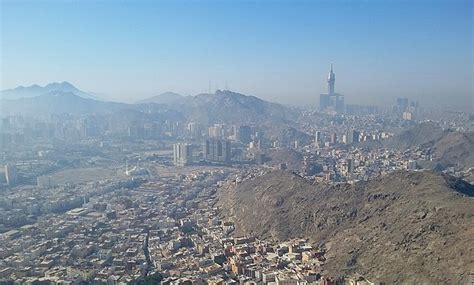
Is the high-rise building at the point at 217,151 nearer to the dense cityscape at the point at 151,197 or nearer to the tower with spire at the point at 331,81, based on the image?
the dense cityscape at the point at 151,197

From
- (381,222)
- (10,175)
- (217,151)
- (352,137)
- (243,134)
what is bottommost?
(10,175)

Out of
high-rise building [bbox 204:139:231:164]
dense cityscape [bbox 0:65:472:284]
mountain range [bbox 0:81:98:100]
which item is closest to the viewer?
dense cityscape [bbox 0:65:472:284]

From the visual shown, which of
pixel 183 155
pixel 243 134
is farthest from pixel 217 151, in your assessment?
pixel 243 134

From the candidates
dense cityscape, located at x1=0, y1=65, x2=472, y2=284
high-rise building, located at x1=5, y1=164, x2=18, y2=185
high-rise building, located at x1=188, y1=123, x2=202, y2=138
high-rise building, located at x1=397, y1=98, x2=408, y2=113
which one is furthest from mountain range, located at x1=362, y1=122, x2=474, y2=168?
high-rise building, located at x1=397, y1=98, x2=408, y2=113

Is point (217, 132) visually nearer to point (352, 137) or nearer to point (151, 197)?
point (352, 137)

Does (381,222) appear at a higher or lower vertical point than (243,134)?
higher

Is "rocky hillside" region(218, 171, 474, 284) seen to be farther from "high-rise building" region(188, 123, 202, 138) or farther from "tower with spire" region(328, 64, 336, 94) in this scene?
"tower with spire" region(328, 64, 336, 94)

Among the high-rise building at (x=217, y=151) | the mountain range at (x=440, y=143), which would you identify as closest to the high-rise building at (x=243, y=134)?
the high-rise building at (x=217, y=151)
